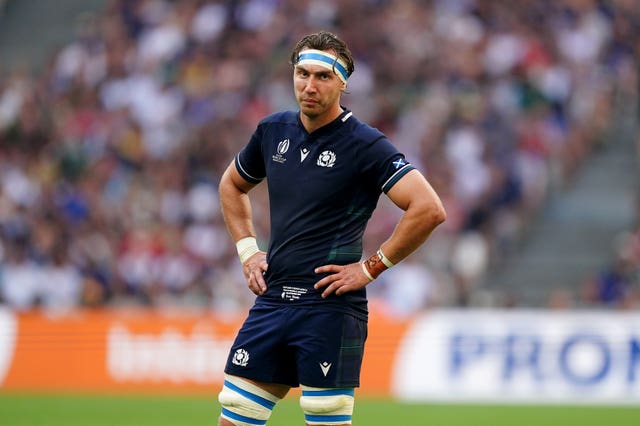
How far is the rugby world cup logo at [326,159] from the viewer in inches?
249

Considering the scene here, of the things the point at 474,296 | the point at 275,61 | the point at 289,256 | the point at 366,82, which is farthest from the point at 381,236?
the point at 289,256

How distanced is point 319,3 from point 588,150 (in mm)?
5294

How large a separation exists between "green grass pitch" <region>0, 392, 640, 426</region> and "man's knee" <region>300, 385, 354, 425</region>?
20.3 ft

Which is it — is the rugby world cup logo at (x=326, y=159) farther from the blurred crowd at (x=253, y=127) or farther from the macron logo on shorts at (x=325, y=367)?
the blurred crowd at (x=253, y=127)

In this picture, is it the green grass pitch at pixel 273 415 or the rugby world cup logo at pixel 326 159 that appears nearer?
the rugby world cup logo at pixel 326 159

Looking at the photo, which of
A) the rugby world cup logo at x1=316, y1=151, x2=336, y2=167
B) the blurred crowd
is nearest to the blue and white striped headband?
the rugby world cup logo at x1=316, y1=151, x2=336, y2=167

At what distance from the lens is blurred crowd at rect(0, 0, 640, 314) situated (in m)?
18.3

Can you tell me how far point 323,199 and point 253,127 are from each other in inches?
543

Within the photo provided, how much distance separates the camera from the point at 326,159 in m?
6.35

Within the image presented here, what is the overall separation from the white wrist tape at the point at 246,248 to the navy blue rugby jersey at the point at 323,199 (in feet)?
0.95

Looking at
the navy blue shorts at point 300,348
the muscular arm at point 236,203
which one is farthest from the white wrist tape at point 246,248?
the navy blue shorts at point 300,348

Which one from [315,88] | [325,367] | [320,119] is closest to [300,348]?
[325,367]

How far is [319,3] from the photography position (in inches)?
827

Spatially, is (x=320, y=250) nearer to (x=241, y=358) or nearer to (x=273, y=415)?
(x=241, y=358)
